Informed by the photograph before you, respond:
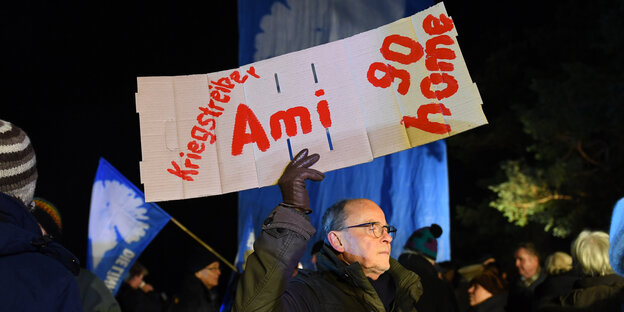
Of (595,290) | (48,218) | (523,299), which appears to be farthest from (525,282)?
(48,218)

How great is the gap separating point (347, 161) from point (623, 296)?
1881mm

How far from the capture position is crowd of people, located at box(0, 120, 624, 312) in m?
1.61

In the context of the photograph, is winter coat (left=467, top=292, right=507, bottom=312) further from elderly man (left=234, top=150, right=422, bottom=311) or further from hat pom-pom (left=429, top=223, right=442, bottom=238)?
elderly man (left=234, top=150, right=422, bottom=311)

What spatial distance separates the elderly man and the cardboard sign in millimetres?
207

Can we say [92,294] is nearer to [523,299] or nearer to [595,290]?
[595,290]

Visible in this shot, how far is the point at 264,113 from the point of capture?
2.82m

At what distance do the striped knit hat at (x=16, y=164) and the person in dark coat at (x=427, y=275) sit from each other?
2674mm

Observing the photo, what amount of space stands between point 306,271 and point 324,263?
0.08 m

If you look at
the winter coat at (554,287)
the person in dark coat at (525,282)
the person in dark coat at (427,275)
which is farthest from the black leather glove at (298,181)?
the person in dark coat at (525,282)

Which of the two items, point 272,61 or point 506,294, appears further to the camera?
point 506,294

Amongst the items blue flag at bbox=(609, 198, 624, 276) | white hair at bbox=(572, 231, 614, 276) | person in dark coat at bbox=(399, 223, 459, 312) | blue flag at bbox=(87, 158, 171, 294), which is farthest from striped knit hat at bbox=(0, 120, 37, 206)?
blue flag at bbox=(87, 158, 171, 294)

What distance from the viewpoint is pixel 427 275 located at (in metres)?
4.11

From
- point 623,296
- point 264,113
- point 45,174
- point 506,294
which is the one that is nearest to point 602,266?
point 623,296

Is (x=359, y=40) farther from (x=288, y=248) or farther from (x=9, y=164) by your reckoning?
(x=9, y=164)
